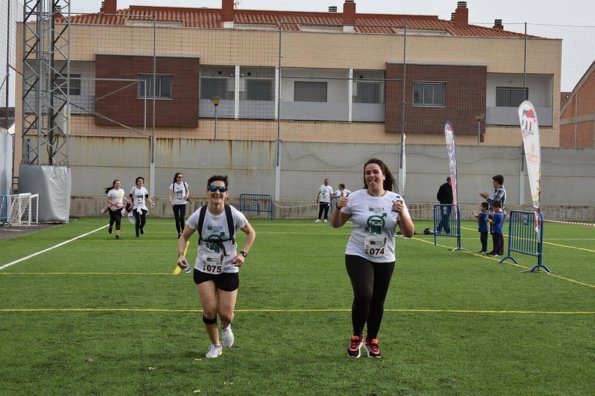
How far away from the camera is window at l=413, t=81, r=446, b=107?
Answer: 47.2 m

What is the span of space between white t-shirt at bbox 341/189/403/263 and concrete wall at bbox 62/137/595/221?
29816 millimetres

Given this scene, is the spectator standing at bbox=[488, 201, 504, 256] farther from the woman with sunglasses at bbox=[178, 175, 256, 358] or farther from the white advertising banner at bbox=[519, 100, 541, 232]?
the woman with sunglasses at bbox=[178, 175, 256, 358]

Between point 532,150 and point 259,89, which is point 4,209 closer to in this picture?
point 259,89

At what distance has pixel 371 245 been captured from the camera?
8.23 meters

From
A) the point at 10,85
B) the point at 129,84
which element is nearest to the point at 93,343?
the point at 10,85

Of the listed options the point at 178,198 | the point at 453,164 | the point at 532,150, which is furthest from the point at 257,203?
the point at 532,150

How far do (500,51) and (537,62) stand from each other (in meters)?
1.96

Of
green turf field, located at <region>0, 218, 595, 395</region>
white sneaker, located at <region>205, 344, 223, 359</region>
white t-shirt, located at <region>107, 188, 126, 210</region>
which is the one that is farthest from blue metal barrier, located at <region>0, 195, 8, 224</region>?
white sneaker, located at <region>205, 344, 223, 359</region>

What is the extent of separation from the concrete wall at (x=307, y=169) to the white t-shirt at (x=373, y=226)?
29.8 metres

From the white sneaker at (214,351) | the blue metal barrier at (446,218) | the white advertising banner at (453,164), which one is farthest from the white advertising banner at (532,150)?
the white sneaker at (214,351)

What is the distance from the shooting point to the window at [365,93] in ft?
157

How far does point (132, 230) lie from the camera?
1145 inches

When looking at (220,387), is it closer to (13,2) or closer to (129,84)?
(13,2)

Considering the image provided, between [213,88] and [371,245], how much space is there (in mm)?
39775
